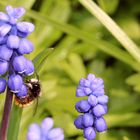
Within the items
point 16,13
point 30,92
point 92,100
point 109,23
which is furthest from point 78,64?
point 16,13

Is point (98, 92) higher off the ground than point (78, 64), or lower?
lower

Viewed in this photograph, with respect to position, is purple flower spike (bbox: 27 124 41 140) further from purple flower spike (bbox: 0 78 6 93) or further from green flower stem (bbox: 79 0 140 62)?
green flower stem (bbox: 79 0 140 62)

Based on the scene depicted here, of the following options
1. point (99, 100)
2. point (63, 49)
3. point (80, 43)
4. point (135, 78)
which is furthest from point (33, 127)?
point (80, 43)

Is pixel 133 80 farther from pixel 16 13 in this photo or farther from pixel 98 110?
pixel 16 13

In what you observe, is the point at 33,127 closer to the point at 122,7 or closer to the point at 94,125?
the point at 94,125

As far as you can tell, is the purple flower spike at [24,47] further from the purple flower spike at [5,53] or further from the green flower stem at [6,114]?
the green flower stem at [6,114]

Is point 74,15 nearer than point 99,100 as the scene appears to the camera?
No

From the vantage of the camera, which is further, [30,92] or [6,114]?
[30,92]
